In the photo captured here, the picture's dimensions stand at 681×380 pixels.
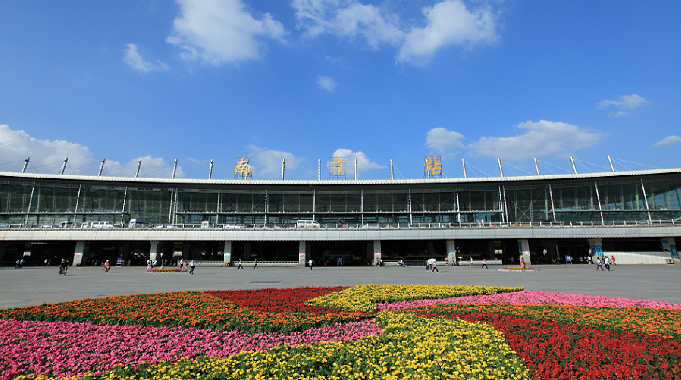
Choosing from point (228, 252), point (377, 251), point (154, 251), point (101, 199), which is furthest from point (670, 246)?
point (101, 199)

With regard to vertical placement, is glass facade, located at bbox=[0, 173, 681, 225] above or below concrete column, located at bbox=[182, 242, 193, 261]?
above

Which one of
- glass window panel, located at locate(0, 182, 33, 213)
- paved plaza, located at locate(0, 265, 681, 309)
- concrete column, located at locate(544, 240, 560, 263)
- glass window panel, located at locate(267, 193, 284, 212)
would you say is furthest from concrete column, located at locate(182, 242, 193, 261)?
concrete column, located at locate(544, 240, 560, 263)

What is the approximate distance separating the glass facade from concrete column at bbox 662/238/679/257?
7.46 m

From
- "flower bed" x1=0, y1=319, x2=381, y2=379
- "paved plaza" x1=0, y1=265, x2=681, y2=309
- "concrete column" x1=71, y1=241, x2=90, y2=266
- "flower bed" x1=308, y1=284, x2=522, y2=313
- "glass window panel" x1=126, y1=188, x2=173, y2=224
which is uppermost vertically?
"glass window panel" x1=126, y1=188, x2=173, y2=224

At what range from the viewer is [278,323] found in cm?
846

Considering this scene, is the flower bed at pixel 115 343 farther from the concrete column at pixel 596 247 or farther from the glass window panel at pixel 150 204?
the glass window panel at pixel 150 204

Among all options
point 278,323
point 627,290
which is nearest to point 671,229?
point 627,290

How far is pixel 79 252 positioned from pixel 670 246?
243ft

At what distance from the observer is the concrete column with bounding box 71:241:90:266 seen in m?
44.1

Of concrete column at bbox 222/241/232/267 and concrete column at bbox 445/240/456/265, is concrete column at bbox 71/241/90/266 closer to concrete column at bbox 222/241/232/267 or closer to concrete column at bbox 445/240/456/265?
concrete column at bbox 222/241/232/267

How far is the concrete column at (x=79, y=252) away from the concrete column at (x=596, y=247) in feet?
214

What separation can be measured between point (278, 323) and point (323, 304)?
3.45 metres

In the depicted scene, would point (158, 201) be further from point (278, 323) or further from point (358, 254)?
point (278, 323)

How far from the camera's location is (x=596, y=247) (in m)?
44.2
